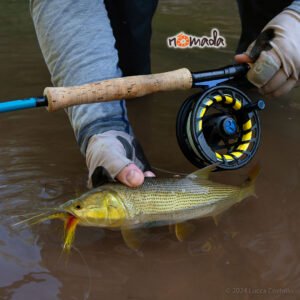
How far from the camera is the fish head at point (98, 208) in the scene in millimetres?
1868

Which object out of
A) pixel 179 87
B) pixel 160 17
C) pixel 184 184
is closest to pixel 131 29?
pixel 179 87

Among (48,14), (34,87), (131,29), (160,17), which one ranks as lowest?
(160,17)

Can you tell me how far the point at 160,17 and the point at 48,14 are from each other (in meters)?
3.58

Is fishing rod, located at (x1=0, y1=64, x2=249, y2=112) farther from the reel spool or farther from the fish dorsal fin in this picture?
the fish dorsal fin

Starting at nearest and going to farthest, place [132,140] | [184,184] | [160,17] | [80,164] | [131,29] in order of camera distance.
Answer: [184,184] < [132,140] < [80,164] < [131,29] < [160,17]

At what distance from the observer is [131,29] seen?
3484 millimetres

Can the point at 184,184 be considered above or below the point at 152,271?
above

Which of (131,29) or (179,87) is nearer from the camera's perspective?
(179,87)

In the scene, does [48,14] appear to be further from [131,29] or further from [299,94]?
[299,94]

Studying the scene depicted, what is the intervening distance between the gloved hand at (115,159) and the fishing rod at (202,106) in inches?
6.7

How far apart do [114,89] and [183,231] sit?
0.64 metres

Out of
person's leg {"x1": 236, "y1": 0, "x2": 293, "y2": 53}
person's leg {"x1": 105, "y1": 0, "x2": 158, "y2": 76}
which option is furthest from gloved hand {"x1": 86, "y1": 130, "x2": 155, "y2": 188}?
person's leg {"x1": 236, "y1": 0, "x2": 293, "y2": 53}

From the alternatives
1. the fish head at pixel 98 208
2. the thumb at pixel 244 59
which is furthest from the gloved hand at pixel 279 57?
the fish head at pixel 98 208

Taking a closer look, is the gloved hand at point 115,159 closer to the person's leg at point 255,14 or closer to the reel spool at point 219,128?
the reel spool at point 219,128
